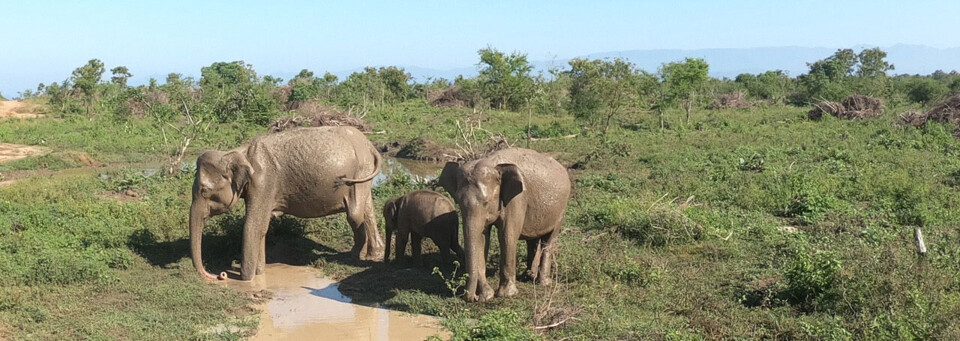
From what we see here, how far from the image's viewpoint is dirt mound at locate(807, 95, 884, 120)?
1101 inches

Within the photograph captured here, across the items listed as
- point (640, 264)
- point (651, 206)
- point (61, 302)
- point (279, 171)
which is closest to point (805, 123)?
point (651, 206)

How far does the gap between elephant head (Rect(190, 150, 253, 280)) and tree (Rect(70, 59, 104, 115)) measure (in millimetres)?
27902

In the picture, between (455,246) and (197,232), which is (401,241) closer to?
(455,246)

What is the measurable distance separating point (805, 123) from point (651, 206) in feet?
55.7

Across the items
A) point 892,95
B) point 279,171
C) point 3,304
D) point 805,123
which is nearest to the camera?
point 3,304

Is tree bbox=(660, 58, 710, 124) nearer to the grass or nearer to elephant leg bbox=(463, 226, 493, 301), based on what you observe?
the grass

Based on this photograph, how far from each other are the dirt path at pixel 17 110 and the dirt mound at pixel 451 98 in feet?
65.5

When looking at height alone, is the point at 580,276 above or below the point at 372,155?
below

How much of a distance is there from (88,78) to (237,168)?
1128 inches

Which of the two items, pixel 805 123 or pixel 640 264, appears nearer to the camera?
pixel 640 264

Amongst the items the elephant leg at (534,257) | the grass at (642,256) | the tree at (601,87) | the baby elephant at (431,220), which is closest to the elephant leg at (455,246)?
the baby elephant at (431,220)

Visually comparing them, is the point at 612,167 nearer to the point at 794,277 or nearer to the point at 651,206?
the point at 651,206

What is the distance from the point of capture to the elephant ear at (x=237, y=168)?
10.4 metres

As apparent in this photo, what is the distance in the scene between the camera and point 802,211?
1316 cm
